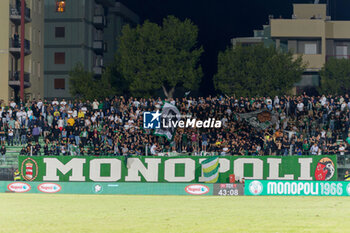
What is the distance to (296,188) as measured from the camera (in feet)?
130

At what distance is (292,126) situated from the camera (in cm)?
4531

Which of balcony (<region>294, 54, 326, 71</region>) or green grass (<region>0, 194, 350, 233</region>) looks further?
balcony (<region>294, 54, 326, 71</region>)

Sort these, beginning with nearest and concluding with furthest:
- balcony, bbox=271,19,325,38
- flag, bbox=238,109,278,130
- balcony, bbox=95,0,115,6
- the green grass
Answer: the green grass < flag, bbox=238,109,278,130 < balcony, bbox=271,19,325,38 < balcony, bbox=95,0,115,6

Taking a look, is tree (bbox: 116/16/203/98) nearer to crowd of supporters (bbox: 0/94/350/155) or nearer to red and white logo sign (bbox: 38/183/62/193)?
crowd of supporters (bbox: 0/94/350/155)

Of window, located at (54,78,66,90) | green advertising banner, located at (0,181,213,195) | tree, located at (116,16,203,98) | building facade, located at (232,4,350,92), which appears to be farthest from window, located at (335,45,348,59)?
green advertising banner, located at (0,181,213,195)

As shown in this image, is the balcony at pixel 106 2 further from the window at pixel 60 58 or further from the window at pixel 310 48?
the window at pixel 310 48

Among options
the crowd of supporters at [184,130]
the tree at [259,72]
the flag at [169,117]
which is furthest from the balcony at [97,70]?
the flag at [169,117]

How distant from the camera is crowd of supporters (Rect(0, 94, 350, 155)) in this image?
42.5m

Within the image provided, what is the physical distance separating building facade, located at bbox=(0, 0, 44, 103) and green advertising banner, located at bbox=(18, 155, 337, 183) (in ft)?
105

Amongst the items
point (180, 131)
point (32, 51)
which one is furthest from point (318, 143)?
point (32, 51)

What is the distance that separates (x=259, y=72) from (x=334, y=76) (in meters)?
10.9

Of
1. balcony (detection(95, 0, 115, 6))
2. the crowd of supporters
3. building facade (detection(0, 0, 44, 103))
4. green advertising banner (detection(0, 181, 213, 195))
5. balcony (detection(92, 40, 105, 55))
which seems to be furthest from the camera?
balcony (detection(95, 0, 115, 6))

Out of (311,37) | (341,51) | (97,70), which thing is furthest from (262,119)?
(97,70)

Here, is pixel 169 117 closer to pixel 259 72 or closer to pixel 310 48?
pixel 259 72
